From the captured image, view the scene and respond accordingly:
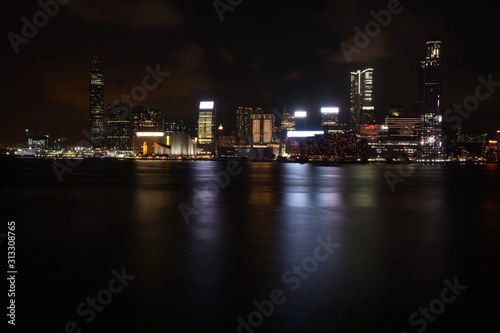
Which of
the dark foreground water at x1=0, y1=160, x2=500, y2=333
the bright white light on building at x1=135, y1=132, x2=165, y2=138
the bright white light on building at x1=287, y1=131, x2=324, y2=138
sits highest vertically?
the bright white light on building at x1=287, y1=131, x2=324, y2=138

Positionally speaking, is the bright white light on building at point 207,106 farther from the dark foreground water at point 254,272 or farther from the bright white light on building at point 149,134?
the dark foreground water at point 254,272

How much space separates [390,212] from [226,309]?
16.7 m

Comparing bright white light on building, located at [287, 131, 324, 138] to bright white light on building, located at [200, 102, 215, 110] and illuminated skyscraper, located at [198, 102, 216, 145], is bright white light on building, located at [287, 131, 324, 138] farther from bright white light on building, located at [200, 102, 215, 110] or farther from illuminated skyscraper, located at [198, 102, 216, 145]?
bright white light on building, located at [200, 102, 215, 110]

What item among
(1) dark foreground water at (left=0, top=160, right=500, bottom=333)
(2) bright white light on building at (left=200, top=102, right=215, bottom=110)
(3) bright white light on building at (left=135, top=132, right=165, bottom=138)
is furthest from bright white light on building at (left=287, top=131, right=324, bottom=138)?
(1) dark foreground water at (left=0, top=160, right=500, bottom=333)

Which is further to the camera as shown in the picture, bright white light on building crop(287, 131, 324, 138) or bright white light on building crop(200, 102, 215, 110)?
bright white light on building crop(200, 102, 215, 110)

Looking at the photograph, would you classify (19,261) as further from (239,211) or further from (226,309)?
(239,211)

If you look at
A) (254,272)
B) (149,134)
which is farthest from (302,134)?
(254,272)

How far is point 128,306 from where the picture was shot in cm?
824

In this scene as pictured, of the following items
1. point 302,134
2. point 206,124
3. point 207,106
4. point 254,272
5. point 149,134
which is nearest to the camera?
point 254,272

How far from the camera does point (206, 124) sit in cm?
19512

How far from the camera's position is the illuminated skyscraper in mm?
194375

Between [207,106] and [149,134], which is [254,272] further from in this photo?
[207,106]

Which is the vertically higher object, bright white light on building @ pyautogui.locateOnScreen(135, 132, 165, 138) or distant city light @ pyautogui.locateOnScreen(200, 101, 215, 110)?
distant city light @ pyautogui.locateOnScreen(200, 101, 215, 110)

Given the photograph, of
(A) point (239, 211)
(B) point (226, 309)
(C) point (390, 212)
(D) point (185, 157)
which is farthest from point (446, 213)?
(D) point (185, 157)
